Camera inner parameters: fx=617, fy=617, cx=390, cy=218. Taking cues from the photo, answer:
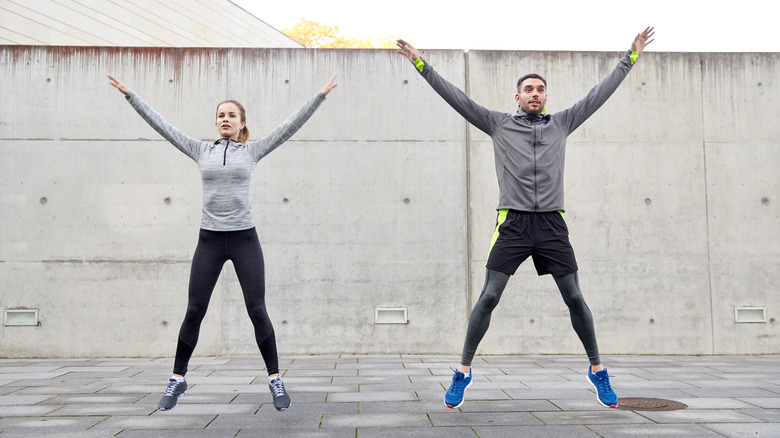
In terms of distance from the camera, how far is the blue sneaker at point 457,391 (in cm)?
374

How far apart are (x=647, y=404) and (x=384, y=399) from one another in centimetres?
171

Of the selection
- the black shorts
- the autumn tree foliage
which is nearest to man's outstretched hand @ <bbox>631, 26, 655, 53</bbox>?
the black shorts

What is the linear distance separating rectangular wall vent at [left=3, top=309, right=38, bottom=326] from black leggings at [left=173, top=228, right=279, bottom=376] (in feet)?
12.7

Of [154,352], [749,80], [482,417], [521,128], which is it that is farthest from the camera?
[749,80]

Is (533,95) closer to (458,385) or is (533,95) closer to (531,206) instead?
(531,206)

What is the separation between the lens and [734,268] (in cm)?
710

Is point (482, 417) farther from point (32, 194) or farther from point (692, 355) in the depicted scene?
point (32, 194)

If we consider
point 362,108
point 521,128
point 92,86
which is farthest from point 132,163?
point 521,128

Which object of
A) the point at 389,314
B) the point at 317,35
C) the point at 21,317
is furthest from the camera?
the point at 317,35

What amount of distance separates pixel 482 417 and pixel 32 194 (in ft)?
19.2

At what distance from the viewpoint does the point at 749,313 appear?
23.1 ft

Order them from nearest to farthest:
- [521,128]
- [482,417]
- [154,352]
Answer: [482,417] < [521,128] < [154,352]

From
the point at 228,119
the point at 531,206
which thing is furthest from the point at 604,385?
the point at 228,119

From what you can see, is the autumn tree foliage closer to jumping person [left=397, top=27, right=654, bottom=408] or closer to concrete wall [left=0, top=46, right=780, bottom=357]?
concrete wall [left=0, top=46, right=780, bottom=357]
